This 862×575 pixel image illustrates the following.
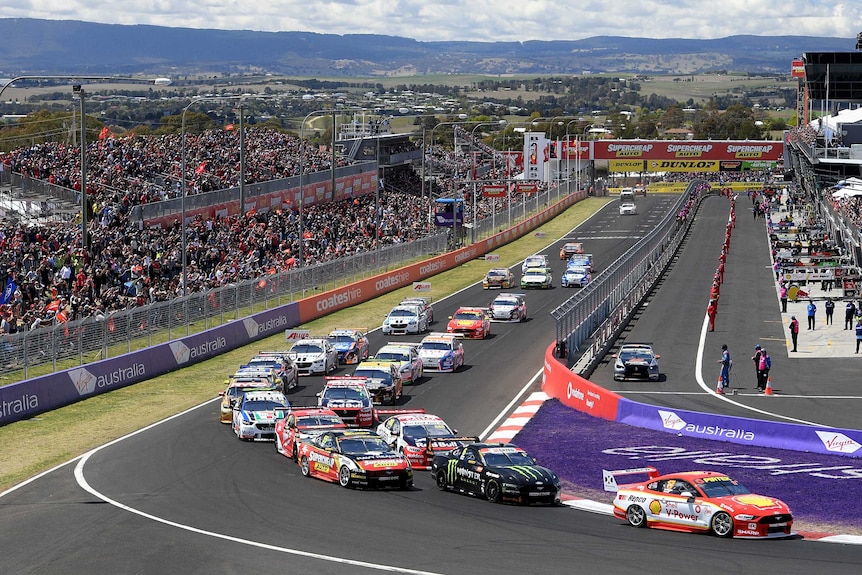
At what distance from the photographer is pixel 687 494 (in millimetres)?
25672

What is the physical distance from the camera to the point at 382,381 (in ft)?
139

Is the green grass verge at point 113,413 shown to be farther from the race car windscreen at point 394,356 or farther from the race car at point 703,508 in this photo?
the race car at point 703,508

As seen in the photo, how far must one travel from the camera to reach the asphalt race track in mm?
22234

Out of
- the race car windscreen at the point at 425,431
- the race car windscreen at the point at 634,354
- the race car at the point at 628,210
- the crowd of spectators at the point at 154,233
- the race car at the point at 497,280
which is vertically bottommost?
the race car at the point at 497,280

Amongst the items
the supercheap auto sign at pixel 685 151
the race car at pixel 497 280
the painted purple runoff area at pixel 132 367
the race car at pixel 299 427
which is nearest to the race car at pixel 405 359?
the painted purple runoff area at pixel 132 367

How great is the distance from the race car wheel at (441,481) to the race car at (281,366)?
13.5 metres

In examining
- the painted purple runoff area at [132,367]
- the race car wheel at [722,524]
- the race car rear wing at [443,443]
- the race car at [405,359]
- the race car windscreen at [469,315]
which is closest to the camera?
the race car wheel at [722,524]

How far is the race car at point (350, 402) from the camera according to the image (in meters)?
37.9

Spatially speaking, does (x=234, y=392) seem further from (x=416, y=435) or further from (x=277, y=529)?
(x=277, y=529)

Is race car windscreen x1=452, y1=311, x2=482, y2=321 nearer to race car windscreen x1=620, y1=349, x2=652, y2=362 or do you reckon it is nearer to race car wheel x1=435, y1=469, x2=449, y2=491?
race car windscreen x1=620, y1=349, x2=652, y2=362

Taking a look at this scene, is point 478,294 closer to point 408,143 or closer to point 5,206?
point 5,206

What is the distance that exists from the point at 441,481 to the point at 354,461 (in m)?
2.12

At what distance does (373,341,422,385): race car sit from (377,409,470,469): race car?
37.6ft

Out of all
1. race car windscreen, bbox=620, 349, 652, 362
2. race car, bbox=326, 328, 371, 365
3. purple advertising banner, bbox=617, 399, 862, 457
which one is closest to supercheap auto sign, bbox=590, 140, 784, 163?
race car, bbox=326, 328, 371, 365
